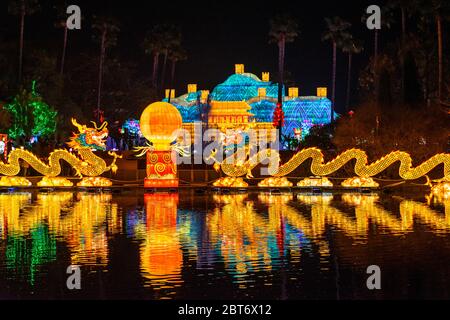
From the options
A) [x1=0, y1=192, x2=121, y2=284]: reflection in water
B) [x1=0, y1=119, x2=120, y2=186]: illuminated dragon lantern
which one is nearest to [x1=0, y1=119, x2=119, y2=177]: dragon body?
[x1=0, y1=119, x2=120, y2=186]: illuminated dragon lantern

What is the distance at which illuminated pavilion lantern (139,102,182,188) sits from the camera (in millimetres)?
38812

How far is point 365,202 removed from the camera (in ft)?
101

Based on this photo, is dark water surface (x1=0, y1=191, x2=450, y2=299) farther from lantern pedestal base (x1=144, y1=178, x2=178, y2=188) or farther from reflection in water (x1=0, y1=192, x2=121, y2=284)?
lantern pedestal base (x1=144, y1=178, x2=178, y2=188)

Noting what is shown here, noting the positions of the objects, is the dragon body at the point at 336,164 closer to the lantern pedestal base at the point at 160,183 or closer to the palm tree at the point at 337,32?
the lantern pedestal base at the point at 160,183

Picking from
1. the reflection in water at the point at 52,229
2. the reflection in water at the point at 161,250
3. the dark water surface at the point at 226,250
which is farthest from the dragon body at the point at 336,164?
the reflection in water at the point at 161,250

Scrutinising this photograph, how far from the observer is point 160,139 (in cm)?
3909

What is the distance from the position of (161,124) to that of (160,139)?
697 millimetres

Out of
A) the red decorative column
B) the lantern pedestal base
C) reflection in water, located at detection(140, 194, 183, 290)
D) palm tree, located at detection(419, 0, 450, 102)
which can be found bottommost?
reflection in water, located at detection(140, 194, 183, 290)

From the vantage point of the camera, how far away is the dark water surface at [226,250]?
535 inches

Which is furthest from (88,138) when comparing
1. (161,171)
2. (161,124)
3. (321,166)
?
(321,166)

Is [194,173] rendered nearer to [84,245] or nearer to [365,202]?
[365,202]

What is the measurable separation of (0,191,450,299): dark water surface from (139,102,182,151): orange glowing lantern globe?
30.0ft

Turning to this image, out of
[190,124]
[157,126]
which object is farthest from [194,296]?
[190,124]
